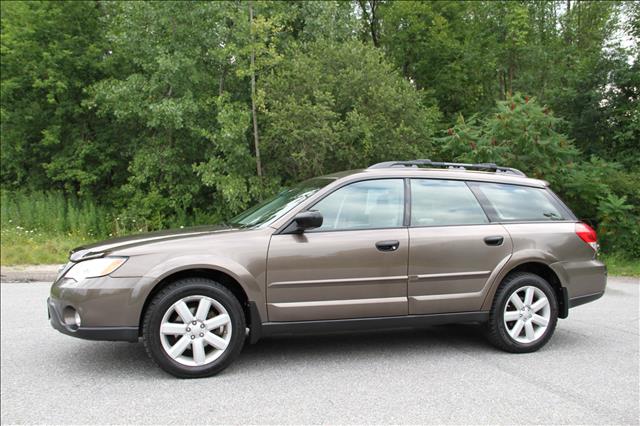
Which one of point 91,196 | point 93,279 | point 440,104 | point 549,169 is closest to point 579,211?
point 549,169

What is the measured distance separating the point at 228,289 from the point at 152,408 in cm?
111

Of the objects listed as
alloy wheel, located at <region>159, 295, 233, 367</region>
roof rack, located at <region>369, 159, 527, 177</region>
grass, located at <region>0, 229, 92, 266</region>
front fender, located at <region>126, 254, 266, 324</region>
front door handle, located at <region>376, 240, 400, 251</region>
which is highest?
roof rack, located at <region>369, 159, 527, 177</region>

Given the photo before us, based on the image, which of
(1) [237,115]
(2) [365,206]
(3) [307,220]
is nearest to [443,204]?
(2) [365,206]

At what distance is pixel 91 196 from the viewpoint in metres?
20.4

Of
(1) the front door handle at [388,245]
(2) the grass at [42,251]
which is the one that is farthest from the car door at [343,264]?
(2) the grass at [42,251]

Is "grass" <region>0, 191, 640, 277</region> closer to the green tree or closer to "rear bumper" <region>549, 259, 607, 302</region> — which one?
the green tree

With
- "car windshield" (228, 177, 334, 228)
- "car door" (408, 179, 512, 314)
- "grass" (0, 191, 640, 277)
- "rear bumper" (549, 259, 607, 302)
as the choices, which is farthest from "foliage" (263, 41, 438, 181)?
"rear bumper" (549, 259, 607, 302)

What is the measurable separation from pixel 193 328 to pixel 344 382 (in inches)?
49.1

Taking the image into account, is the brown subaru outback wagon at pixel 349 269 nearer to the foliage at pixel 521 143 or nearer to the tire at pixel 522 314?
the tire at pixel 522 314

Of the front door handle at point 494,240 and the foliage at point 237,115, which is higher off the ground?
the foliage at point 237,115

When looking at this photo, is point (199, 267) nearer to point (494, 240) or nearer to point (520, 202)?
point (494, 240)

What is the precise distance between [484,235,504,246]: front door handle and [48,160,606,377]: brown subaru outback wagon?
0.01 m

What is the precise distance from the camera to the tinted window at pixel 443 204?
17.1ft

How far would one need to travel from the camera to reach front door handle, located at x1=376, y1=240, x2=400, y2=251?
16.0 ft
